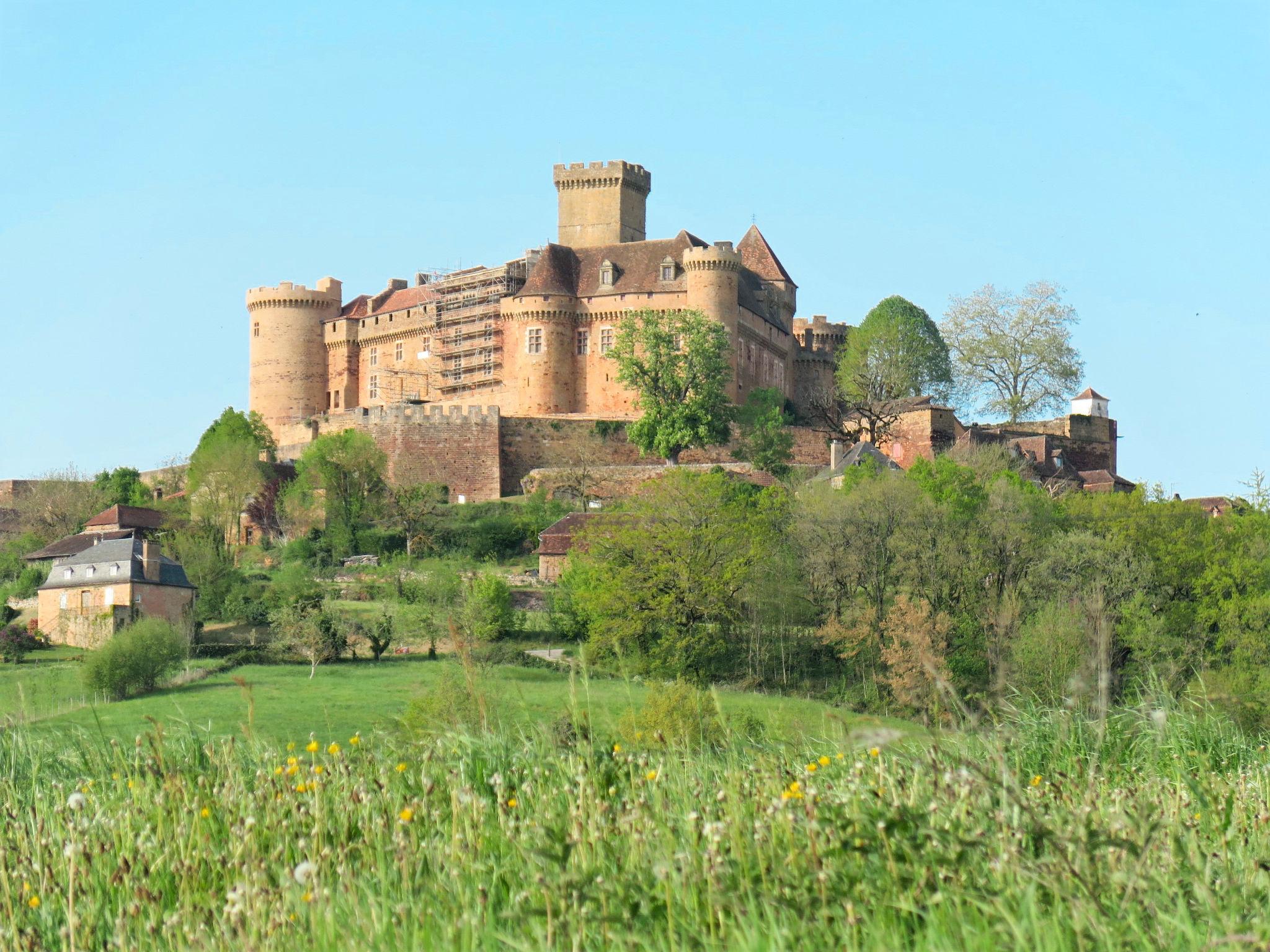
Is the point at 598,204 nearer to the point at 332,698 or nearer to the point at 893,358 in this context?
the point at 893,358

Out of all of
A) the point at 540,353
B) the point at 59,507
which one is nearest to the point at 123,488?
the point at 59,507

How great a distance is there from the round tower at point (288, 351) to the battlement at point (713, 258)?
17657mm

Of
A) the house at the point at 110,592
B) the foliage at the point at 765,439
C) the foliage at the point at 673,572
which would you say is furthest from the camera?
the foliage at the point at 765,439

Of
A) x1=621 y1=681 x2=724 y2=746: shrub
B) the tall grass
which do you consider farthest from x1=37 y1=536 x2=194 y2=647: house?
the tall grass

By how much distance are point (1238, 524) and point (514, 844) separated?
3913 centimetres

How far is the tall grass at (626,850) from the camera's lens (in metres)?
5.34

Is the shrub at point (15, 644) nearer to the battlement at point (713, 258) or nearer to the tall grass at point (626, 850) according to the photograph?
the battlement at point (713, 258)

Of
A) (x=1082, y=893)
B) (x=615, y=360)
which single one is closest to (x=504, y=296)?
(x=615, y=360)

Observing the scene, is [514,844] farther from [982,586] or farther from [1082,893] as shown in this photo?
[982,586]

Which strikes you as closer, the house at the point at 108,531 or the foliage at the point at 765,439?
the house at the point at 108,531

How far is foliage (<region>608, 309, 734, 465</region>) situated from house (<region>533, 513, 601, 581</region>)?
8.37m

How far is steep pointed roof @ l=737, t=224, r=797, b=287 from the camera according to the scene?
7431 centimetres

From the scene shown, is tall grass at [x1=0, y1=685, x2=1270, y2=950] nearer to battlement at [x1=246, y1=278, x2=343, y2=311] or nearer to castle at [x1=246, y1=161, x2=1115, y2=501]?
castle at [x1=246, y1=161, x2=1115, y2=501]

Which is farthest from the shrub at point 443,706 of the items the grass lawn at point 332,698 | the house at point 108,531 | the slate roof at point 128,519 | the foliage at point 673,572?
the slate roof at point 128,519
